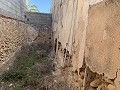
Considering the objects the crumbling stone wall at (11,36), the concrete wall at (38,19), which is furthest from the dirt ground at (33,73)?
the concrete wall at (38,19)

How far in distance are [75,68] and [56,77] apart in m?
2.13

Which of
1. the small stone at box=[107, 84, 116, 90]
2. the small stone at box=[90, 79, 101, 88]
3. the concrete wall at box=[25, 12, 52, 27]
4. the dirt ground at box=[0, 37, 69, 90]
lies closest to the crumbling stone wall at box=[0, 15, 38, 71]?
the dirt ground at box=[0, 37, 69, 90]

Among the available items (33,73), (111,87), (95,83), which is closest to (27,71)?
(33,73)

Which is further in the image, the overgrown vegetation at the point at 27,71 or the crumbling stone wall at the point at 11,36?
the crumbling stone wall at the point at 11,36

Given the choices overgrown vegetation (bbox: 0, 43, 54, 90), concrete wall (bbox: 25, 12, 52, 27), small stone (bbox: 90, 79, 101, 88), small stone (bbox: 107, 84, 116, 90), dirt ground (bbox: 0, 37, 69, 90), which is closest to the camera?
small stone (bbox: 107, 84, 116, 90)

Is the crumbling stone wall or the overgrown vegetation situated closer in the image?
the overgrown vegetation

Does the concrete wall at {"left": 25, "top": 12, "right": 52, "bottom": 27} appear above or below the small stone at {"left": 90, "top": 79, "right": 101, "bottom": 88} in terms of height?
above

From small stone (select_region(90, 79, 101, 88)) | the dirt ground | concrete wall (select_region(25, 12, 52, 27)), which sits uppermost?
concrete wall (select_region(25, 12, 52, 27))

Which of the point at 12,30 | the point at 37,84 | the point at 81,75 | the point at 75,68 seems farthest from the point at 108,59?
the point at 12,30

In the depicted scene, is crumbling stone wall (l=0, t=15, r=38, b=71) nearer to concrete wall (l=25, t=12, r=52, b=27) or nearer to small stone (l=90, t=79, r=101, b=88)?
concrete wall (l=25, t=12, r=52, b=27)

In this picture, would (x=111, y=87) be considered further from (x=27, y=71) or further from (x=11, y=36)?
(x=11, y=36)

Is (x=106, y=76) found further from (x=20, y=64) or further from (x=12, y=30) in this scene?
(x=12, y=30)

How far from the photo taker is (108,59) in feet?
7.32

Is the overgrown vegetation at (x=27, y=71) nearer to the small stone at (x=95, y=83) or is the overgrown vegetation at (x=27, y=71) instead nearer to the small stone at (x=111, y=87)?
the small stone at (x=95, y=83)
